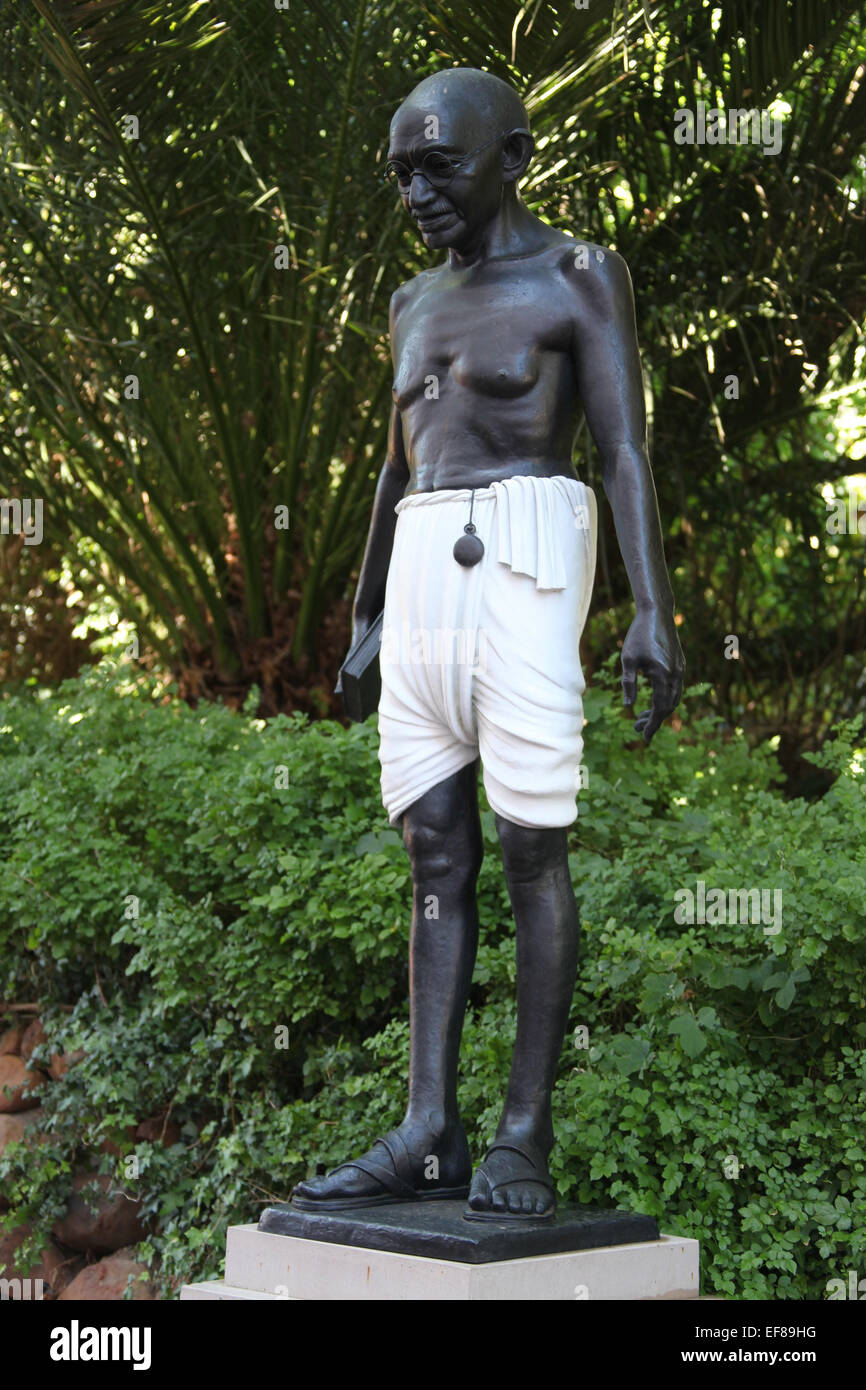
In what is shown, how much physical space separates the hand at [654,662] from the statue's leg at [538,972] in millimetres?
313

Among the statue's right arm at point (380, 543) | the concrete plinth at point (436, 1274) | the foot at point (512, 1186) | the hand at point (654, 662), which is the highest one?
the statue's right arm at point (380, 543)

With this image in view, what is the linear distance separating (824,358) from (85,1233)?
5.05 meters

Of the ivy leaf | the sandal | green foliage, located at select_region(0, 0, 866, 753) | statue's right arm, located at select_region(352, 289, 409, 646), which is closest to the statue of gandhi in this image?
the sandal

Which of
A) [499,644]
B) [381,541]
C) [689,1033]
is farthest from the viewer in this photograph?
[689,1033]

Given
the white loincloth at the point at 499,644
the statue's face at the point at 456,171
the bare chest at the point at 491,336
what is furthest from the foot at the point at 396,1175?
the statue's face at the point at 456,171

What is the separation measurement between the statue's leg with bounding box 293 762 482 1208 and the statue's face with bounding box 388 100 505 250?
1.11 metres

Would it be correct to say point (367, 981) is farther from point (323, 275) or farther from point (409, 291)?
point (323, 275)

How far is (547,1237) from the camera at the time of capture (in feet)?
9.74

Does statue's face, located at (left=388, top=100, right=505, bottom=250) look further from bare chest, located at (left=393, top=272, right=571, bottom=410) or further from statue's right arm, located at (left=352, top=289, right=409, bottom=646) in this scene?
statue's right arm, located at (left=352, top=289, right=409, bottom=646)

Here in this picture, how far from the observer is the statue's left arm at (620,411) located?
10.3 feet

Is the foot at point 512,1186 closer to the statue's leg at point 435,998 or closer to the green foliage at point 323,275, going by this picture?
the statue's leg at point 435,998

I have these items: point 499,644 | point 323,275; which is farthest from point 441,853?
point 323,275

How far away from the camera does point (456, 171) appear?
3.17 meters

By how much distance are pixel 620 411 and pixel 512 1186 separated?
1528 mm
